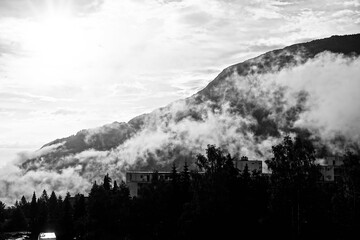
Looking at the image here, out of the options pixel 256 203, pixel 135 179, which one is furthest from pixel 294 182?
pixel 135 179

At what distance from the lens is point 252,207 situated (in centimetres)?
7419

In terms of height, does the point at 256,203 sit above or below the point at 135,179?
below

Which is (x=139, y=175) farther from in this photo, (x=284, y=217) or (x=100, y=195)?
(x=284, y=217)

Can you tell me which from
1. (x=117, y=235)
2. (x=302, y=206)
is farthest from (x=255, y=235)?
(x=117, y=235)

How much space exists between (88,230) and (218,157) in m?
35.7

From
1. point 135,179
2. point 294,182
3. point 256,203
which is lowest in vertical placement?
point 256,203

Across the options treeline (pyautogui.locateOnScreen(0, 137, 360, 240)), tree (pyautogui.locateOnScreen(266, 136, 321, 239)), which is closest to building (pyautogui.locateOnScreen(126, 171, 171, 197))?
treeline (pyautogui.locateOnScreen(0, 137, 360, 240))

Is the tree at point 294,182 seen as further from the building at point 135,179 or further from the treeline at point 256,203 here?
the building at point 135,179

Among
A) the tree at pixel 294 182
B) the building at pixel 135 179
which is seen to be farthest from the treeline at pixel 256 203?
the building at pixel 135 179

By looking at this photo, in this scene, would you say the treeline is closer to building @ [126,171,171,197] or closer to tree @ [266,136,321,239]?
tree @ [266,136,321,239]

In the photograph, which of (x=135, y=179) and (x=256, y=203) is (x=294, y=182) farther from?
(x=135, y=179)

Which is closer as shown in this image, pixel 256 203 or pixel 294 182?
pixel 294 182

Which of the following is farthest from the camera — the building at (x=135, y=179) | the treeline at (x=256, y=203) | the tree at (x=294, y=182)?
the building at (x=135, y=179)

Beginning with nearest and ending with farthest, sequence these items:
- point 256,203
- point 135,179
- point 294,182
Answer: point 294,182, point 256,203, point 135,179
